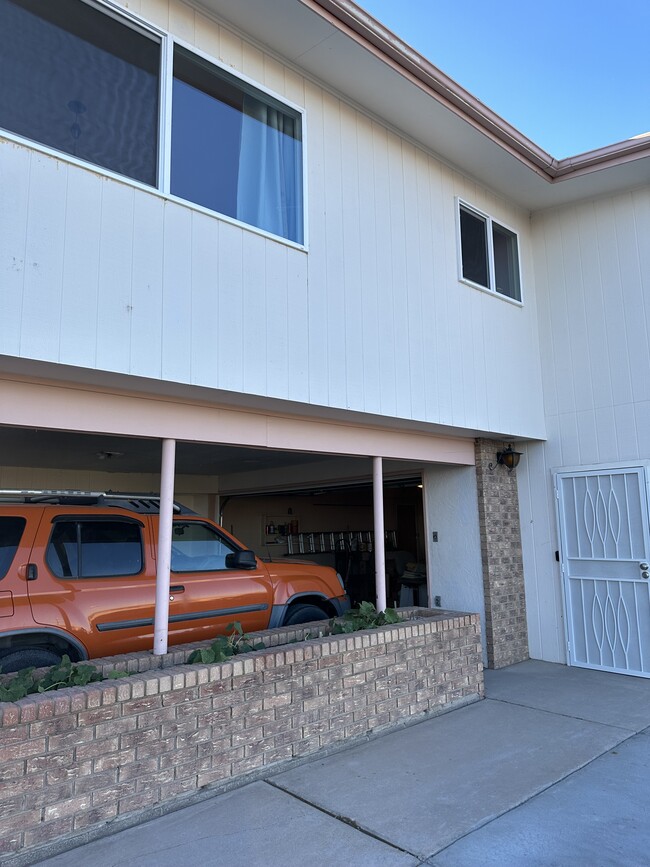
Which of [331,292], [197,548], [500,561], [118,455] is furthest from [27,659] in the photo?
[500,561]

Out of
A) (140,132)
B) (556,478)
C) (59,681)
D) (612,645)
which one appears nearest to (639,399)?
(556,478)

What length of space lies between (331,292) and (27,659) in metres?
3.84

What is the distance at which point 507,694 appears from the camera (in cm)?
641

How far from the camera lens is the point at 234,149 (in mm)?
5254

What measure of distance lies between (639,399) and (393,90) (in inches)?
173

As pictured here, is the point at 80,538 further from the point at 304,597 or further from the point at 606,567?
the point at 606,567

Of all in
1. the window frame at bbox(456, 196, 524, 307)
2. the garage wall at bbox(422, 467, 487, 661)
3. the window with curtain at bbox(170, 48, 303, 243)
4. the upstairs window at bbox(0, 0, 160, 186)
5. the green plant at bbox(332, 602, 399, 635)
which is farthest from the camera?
the garage wall at bbox(422, 467, 487, 661)

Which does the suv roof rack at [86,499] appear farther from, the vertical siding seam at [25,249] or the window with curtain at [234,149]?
the window with curtain at [234,149]

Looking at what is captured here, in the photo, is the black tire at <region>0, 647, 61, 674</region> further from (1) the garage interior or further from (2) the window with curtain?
(2) the window with curtain

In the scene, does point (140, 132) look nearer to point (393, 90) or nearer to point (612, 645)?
point (393, 90)

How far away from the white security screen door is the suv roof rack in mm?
4664

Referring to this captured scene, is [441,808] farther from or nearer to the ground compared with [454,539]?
nearer to the ground

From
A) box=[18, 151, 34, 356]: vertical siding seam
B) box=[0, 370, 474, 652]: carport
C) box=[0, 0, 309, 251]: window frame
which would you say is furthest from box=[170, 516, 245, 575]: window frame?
box=[0, 0, 309, 251]: window frame

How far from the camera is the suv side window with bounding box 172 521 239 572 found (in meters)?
5.95
